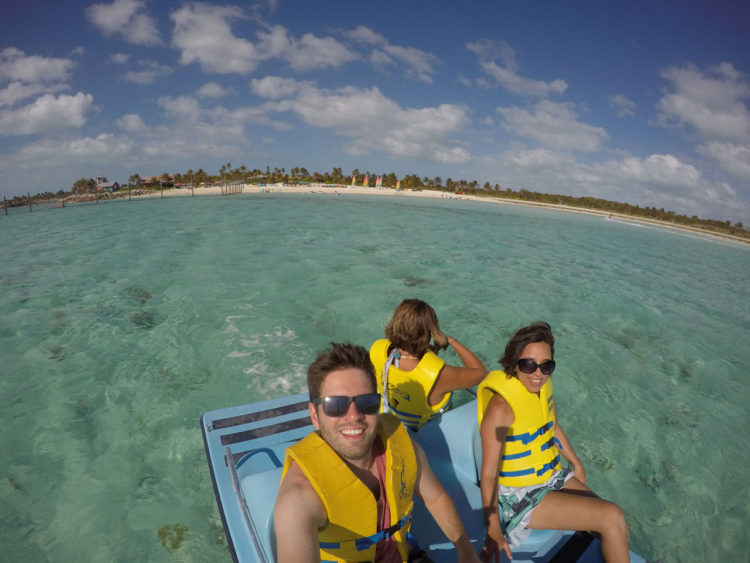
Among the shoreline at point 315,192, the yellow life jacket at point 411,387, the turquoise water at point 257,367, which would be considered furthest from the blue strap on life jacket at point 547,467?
the shoreline at point 315,192

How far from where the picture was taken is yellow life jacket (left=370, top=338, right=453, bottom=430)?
286 centimetres

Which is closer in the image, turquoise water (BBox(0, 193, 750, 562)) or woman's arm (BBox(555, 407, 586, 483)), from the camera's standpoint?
woman's arm (BBox(555, 407, 586, 483))

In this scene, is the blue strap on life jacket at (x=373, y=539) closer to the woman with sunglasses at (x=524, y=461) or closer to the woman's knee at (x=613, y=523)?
the woman with sunglasses at (x=524, y=461)

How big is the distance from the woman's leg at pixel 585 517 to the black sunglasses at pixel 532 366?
720mm

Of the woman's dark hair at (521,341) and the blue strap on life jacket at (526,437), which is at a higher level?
the woman's dark hair at (521,341)

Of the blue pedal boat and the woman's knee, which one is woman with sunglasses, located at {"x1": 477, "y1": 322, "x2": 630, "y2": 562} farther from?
the blue pedal boat

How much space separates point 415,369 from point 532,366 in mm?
891

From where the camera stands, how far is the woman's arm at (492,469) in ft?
6.88

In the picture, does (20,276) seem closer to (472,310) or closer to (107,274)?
(107,274)

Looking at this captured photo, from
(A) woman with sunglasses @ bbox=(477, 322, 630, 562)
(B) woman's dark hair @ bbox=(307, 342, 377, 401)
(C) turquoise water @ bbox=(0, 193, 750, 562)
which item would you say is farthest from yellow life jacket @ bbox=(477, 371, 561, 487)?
(C) turquoise water @ bbox=(0, 193, 750, 562)

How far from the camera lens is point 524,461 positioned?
7.55ft

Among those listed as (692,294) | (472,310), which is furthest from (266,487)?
(692,294)

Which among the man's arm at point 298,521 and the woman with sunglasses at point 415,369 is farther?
the woman with sunglasses at point 415,369

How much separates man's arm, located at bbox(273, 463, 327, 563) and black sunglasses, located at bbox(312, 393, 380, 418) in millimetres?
272
